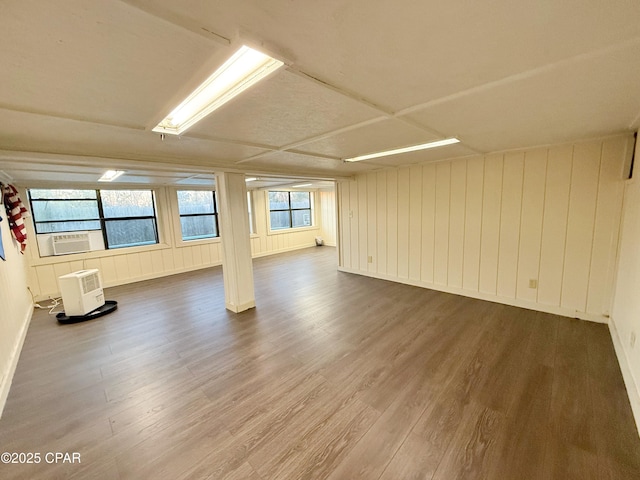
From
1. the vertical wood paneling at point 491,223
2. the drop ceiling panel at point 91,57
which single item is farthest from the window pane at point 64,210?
the vertical wood paneling at point 491,223

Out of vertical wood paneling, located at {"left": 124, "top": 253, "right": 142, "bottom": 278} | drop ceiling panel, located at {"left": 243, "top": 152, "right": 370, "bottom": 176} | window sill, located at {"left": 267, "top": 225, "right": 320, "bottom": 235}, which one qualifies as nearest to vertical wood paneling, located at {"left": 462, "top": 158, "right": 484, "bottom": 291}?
drop ceiling panel, located at {"left": 243, "top": 152, "right": 370, "bottom": 176}

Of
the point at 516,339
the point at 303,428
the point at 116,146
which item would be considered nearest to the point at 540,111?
the point at 516,339

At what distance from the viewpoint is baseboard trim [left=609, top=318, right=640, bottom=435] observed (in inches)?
66.0

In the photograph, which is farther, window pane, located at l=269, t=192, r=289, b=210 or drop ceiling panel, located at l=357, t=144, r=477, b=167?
window pane, located at l=269, t=192, r=289, b=210

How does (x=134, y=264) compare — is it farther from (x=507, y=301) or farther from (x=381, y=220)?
(x=507, y=301)

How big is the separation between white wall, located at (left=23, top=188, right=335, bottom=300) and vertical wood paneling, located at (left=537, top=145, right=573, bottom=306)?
249 inches

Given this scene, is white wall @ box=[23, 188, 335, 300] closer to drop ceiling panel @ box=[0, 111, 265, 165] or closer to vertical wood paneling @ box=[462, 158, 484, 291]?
drop ceiling panel @ box=[0, 111, 265, 165]

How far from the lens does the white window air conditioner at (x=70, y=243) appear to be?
4.44 meters

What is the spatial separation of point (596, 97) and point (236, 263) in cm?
376

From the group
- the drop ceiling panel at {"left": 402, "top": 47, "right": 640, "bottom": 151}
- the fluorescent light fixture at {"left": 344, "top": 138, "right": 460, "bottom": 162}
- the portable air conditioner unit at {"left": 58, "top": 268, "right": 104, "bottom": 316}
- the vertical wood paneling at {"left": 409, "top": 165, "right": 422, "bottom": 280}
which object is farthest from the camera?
the vertical wood paneling at {"left": 409, "top": 165, "right": 422, "bottom": 280}

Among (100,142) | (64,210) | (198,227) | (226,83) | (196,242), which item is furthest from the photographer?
(198,227)

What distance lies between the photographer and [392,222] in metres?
4.73

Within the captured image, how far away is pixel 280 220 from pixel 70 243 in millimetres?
4955

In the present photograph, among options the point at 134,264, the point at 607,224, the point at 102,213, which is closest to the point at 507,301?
the point at 607,224
